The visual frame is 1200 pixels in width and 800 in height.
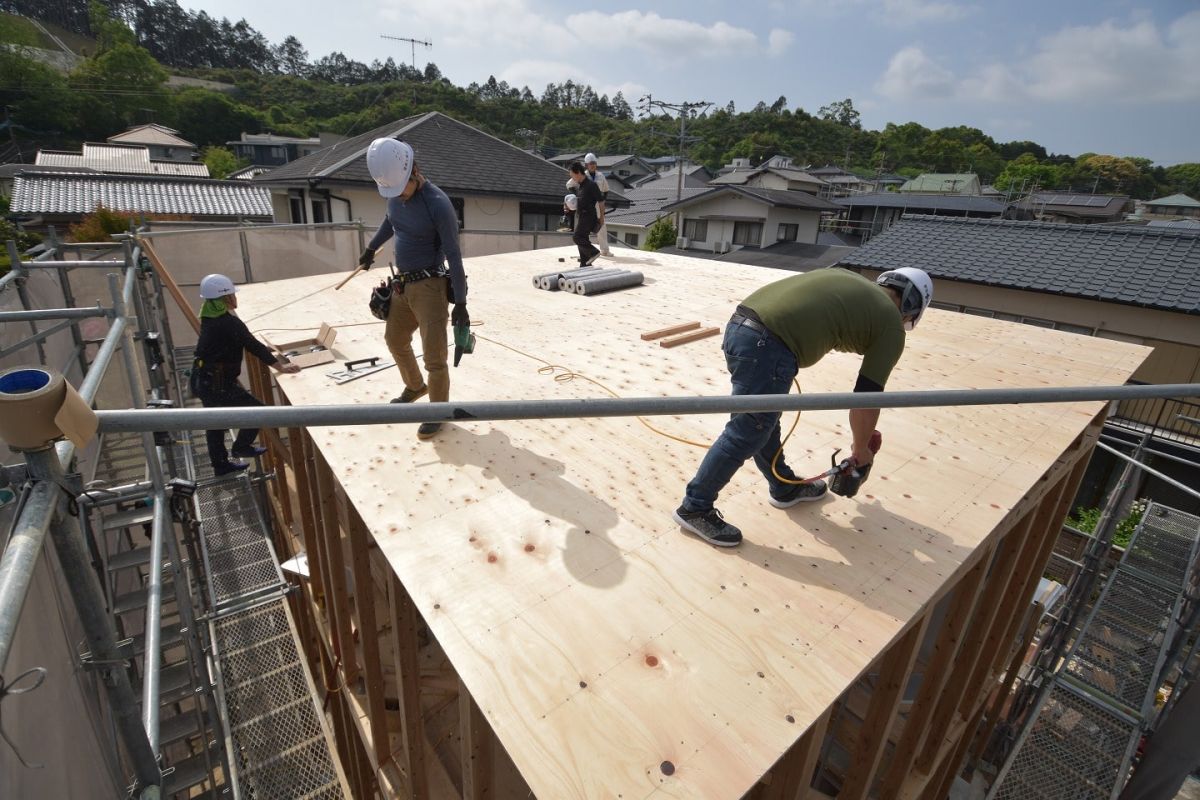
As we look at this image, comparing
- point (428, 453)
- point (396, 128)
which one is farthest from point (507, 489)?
point (396, 128)

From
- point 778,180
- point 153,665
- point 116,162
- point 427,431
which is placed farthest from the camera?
point 778,180

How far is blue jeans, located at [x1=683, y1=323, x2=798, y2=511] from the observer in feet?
9.05

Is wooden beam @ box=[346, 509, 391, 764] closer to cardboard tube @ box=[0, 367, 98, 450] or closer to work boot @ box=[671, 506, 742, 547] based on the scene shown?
work boot @ box=[671, 506, 742, 547]

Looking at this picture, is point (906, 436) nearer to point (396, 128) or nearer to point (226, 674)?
point (226, 674)

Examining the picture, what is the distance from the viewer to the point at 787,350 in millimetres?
2877

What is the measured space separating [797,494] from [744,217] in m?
27.6

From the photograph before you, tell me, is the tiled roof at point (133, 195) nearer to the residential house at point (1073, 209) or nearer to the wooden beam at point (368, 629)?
the wooden beam at point (368, 629)

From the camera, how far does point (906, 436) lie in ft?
13.4

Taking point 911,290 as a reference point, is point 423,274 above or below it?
below

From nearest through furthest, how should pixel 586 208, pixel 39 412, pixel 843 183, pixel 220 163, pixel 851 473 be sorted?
1. pixel 39 412
2. pixel 851 473
3. pixel 586 208
4. pixel 220 163
5. pixel 843 183

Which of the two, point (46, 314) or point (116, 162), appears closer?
point (46, 314)

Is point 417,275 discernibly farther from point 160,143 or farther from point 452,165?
point 160,143

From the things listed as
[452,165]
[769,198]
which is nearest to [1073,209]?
[769,198]

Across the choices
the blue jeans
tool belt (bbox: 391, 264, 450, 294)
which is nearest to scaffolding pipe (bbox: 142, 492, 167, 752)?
tool belt (bbox: 391, 264, 450, 294)
